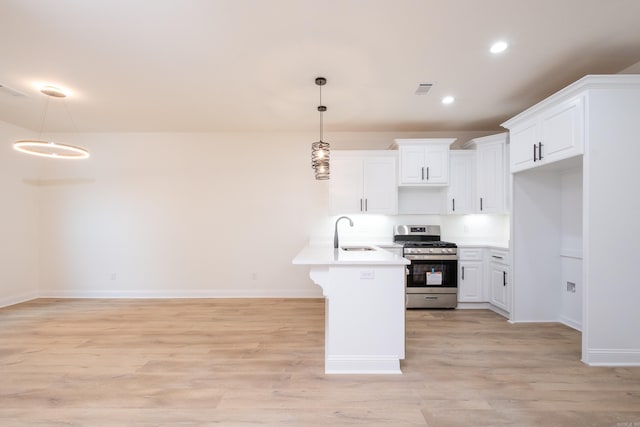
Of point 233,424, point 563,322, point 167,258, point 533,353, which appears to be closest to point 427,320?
point 533,353

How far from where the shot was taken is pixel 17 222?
178 inches

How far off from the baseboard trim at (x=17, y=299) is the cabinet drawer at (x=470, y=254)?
6934 millimetres

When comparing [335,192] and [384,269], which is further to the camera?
[335,192]

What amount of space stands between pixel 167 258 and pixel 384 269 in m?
4.02

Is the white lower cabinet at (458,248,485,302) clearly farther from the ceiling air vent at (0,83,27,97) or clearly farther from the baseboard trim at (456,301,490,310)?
the ceiling air vent at (0,83,27,97)

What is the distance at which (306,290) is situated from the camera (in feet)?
15.6

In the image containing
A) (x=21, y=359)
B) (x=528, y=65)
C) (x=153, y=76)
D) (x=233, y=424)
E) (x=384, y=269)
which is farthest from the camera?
(x=153, y=76)

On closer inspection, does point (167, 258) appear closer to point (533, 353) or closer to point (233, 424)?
point (233, 424)

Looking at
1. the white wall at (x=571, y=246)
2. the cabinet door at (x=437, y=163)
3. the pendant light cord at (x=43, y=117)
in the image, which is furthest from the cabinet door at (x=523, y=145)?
the pendant light cord at (x=43, y=117)

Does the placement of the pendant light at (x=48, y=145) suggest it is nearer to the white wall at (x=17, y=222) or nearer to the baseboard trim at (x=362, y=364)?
the white wall at (x=17, y=222)

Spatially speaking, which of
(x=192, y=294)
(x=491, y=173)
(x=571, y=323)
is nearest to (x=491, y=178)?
(x=491, y=173)

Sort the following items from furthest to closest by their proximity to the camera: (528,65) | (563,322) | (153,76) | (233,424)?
(563,322) → (153,76) → (528,65) → (233,424)

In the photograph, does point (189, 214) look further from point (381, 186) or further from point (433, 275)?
point (433, 275)

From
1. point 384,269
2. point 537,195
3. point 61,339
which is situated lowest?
→ point 61,339
